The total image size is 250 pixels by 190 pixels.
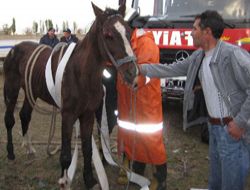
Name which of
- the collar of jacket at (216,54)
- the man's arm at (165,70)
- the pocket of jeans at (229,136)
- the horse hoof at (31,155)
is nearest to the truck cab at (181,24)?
the horse hoof at (31,155)

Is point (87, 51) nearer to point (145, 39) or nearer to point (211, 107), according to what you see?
point (145, 39)

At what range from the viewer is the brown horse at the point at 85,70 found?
358 cm

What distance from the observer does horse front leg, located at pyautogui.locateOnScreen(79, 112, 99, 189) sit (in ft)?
15.0

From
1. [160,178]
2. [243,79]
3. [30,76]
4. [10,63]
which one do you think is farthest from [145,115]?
[10,63]

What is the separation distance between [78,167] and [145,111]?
171 centimetres

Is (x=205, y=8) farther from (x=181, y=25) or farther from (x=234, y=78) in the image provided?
(x=234, y=78)

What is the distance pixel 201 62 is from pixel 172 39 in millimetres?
4213

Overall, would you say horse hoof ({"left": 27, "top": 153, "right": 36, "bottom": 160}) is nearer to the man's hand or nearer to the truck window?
the truck window

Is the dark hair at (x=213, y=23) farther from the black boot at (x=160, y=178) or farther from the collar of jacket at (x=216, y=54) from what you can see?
the black boot at (x=160, y=178)

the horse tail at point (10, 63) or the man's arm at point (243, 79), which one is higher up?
the man's arm at point (243, 79)

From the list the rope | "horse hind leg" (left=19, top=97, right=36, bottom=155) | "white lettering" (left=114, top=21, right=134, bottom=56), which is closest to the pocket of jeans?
"white lettering" (left=114, top=21, right=134, bottom=56)

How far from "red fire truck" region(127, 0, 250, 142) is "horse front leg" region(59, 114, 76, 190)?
9.63ft

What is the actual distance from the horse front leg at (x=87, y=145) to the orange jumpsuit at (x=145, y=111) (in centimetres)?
52

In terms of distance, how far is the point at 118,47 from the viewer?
359 cm
